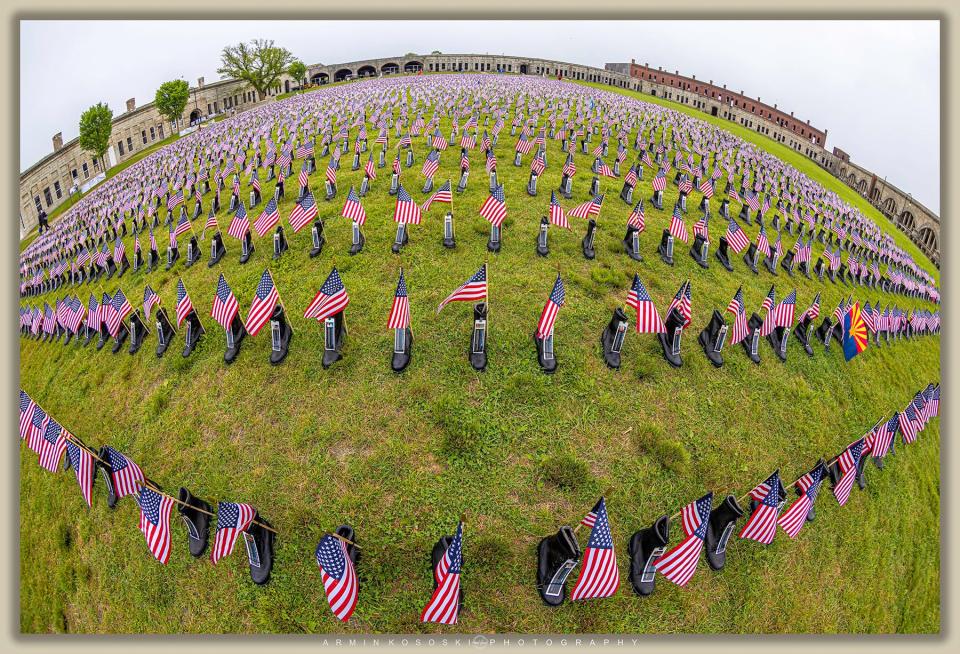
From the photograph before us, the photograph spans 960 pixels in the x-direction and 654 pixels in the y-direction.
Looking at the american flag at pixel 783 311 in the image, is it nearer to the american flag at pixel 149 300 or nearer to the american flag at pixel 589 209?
the american flag at pixel 589 209

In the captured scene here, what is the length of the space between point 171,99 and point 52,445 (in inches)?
2532

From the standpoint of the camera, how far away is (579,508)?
724 centimetres

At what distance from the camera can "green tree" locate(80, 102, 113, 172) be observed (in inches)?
1745

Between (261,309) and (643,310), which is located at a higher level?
(261,309)

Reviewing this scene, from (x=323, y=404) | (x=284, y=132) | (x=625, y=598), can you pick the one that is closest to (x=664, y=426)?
(x=625, y=598)

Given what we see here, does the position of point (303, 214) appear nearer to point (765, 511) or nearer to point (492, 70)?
point (765, 511)

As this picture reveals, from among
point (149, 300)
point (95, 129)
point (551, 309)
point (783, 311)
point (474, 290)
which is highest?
point (95, 129)

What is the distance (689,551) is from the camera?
5688mm

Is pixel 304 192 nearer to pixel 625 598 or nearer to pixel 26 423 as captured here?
pixel 26 423

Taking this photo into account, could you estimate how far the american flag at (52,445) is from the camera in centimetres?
729

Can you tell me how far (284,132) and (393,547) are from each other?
1105 inches

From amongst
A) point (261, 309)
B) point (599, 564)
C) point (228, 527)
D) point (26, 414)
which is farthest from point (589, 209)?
point (26, 414)

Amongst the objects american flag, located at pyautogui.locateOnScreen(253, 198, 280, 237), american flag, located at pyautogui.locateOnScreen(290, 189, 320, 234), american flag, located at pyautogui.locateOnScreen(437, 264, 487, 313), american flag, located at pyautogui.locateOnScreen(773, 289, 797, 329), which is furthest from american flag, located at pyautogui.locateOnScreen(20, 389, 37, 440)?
american flag, located at pyautogui.locateOnScreen(773, 289, 797, 329)

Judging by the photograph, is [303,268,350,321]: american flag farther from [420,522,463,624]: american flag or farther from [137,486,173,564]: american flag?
[420,522,463,624]: american flag
